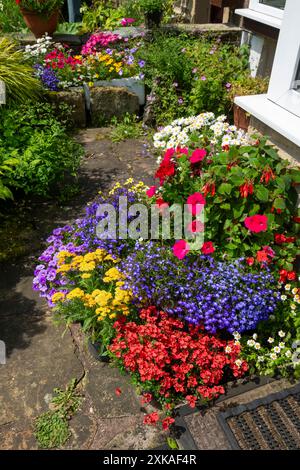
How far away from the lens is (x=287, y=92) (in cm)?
296

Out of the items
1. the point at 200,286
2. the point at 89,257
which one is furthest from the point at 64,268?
the point at 200,286

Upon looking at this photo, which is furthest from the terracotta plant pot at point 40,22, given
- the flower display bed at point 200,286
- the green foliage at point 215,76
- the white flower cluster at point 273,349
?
the white flower cluster at point 273,349

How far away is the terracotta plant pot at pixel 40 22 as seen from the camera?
6246mm

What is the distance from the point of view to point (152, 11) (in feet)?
20.2

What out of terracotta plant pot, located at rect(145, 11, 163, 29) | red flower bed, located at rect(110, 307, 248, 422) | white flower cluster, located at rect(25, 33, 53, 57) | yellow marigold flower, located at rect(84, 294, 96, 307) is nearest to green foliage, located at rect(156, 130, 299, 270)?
red flower bed, located at rect(110, 307, 248, 422)

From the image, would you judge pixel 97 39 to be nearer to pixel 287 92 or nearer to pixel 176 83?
pixel 176 83

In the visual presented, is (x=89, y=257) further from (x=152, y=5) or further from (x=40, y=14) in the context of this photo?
(x=40, y=14)

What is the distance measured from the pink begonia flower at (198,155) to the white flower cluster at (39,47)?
405 cm

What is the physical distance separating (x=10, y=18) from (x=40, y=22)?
4.73ft

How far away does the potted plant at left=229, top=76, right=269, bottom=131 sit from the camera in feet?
15.9

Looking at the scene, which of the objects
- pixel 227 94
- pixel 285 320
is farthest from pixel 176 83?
pixel 285 320

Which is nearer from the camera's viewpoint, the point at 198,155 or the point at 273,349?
the point at 273,349

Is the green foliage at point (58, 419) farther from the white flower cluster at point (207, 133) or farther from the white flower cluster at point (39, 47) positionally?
the white flower cluster at point (39, 47)

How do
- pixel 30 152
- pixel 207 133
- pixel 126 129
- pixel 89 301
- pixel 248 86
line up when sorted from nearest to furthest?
pixel 89 301 < pixel 207 133 < pixel 30 152 < pixel 248 86 < pixel 126 129
